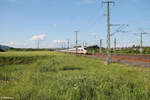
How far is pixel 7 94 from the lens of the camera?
18.0 ft

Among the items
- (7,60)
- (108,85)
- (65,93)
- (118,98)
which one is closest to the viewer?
(118,98)

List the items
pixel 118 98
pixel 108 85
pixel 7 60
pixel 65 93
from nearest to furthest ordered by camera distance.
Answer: pixel 118 98 → pixel 65 93 → pixel 108 85 → pixel 7 60

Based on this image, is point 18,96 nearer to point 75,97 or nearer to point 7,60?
point 75,97

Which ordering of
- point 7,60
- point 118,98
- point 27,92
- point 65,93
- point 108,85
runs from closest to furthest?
point 118,98, point 65,93, point 27,92, point 108,85, point 7,60

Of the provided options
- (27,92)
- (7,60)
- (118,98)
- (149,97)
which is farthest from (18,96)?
(7,60)

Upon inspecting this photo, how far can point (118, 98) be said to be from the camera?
4.65 m

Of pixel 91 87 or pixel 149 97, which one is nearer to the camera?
pixel 149 97

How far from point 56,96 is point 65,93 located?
1.21ft

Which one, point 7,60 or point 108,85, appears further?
point 7,60

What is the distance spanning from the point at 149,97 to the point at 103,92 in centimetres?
152

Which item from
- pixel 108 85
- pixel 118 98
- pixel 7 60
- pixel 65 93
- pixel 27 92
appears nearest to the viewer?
pixel 118 98

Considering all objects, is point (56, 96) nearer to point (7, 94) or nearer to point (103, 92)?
point (103, 92)

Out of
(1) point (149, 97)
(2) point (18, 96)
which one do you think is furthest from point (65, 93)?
(1) point (149, 97)

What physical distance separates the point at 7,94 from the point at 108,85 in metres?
4.02
